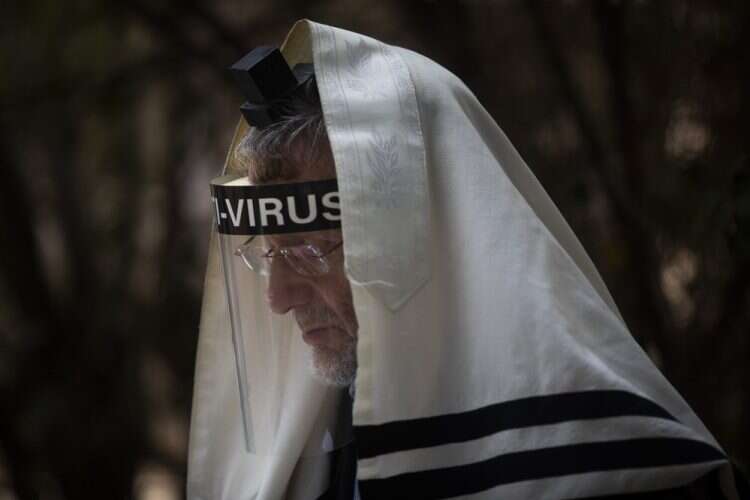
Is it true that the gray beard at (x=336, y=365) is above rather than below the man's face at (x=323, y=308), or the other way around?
below

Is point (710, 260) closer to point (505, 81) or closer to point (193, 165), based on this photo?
point (505, 81)

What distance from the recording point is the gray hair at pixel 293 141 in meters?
2.05

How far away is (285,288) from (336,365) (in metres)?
0.19

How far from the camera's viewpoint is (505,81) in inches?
163

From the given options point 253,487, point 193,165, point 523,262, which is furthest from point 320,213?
point 193,165

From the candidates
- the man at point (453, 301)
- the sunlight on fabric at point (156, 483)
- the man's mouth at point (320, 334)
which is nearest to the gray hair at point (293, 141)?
the man at point (453, 301)

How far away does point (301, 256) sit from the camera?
2.11 m

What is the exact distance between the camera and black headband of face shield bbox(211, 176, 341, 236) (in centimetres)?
200

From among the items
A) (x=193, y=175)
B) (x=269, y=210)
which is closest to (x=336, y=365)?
(x=269, y=210)

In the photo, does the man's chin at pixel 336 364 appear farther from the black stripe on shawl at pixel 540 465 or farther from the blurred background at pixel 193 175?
the blurred background at pixel 193 175

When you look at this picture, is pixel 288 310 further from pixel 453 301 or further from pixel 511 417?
pixel 511 417

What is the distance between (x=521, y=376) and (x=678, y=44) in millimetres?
2553

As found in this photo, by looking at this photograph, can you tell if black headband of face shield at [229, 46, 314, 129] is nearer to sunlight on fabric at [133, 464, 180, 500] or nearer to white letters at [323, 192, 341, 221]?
white letters at [323, 192, 341, 221]

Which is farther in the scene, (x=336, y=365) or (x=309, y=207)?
(x=336, y=365)
